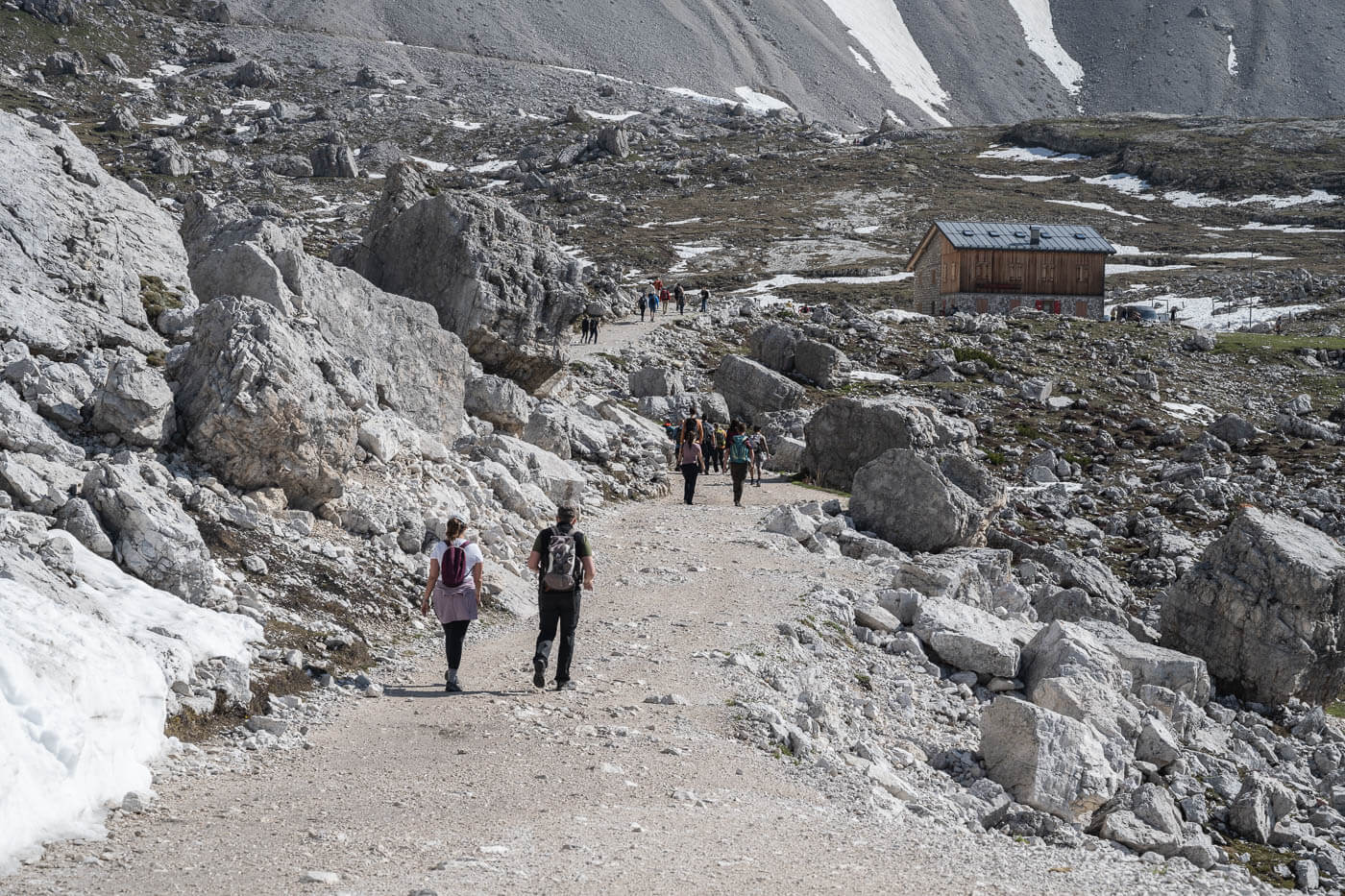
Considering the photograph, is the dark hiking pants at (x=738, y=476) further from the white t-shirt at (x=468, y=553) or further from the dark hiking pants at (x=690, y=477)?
the white t-shirt at (x=468, y=553)

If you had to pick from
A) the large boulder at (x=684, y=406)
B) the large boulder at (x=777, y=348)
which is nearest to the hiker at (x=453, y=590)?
the large boulder at (x=684, y=406)

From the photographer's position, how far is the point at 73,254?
15.9 metres

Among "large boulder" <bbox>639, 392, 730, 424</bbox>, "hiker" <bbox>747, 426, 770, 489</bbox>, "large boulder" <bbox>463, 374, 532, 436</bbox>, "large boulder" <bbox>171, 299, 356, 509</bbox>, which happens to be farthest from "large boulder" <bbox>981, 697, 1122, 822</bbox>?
"large boulder" <bbox>639, 392, 730, 424</bbox>

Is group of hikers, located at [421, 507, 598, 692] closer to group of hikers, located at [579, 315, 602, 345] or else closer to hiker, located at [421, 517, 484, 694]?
hiker, located at [421, 517, 484, 694]

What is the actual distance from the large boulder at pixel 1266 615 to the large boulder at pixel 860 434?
9.90m

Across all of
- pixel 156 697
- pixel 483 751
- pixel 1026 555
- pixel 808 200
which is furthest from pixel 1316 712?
pixel 808 200

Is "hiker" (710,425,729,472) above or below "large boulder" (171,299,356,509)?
below

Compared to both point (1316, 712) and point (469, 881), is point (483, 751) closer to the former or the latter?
point (469, 881)

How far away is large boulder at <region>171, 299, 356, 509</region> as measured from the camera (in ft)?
45.5

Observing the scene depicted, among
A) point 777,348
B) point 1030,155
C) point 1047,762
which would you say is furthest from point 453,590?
point 1030,155

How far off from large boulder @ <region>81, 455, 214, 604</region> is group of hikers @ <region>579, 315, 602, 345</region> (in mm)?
34307

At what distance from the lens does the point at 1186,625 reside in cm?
1933

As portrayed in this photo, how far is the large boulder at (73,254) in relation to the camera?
1473 cm

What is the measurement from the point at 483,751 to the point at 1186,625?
14.1 m
